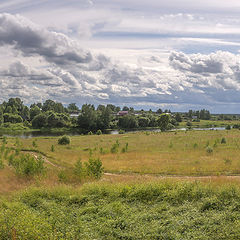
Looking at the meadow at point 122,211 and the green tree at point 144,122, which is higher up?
the green tree at point 144,122

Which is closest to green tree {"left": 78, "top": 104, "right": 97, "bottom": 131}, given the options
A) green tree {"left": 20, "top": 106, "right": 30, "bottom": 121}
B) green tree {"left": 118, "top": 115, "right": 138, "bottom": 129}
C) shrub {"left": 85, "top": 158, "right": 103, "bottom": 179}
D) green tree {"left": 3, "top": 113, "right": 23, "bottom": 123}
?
green tree {"left": 118, "top": 115, "right": 138, "bottom": 129}

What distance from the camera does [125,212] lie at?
36.0 feet

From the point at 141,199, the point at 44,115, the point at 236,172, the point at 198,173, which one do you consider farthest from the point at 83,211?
the point at 44,115

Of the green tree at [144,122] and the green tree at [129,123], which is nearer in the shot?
the green tree at [129,123]

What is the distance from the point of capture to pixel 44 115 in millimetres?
103250

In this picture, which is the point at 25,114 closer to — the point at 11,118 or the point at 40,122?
the point at 11,118

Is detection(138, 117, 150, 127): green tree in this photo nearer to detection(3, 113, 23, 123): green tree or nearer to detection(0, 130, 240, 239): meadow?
detection(3, 113, 23, 123): green tree

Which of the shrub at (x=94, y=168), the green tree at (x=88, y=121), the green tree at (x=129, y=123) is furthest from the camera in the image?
the green tree at (x=129, y=123)

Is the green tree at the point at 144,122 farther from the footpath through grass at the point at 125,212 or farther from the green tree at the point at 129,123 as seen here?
the footpath through grass at the point at 125,212

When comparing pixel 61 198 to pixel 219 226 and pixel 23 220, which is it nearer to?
pixel 23 220

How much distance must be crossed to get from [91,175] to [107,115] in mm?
91045

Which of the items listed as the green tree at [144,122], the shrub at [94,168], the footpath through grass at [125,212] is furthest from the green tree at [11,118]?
the footpath through grass at [125,212]

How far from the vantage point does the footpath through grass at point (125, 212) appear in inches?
357

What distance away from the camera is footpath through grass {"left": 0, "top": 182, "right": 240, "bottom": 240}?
9078 millimetres
